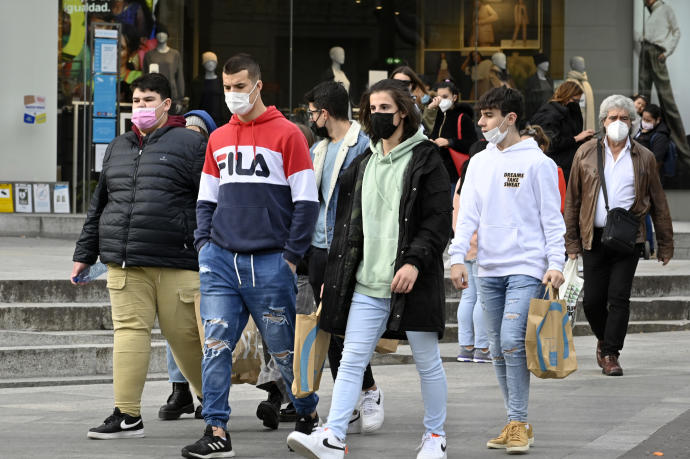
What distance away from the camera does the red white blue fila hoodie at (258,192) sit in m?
6.09

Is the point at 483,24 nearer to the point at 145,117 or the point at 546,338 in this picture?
the point at 145,117

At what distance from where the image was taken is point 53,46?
16.5 m

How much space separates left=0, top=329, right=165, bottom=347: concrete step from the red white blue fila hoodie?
3.55m

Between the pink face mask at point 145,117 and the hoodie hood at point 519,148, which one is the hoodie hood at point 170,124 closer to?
the pink face mask at point 145,117

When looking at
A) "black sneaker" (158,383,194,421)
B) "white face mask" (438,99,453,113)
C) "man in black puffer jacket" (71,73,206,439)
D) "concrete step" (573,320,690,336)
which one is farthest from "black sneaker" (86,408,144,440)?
"concrete step" (573,320,690,336)

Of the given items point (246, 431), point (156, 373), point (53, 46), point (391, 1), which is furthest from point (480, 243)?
point (391, 1)

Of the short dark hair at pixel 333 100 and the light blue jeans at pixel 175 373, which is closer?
the short dark hair at pixel 333 100

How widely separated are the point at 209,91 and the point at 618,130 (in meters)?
9.71

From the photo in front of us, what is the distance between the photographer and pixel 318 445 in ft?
18.1

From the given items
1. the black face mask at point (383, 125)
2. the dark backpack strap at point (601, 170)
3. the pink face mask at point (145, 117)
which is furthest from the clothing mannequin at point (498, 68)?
the black face mask at point (383, 125)

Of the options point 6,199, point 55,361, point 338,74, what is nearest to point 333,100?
point 55,361

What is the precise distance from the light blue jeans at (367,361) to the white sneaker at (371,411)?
0.89 meters

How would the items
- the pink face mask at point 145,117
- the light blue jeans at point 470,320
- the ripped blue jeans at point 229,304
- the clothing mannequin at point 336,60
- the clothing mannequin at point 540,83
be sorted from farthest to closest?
the clothing mannequin at point 540,83 < the clothing mannequin at point 336,60 < the light blue jeans at point 470,320 < the pink face mask at point 145,117 < the ripped blue jeans at point 229,304

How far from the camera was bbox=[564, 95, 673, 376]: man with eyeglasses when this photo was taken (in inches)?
350
